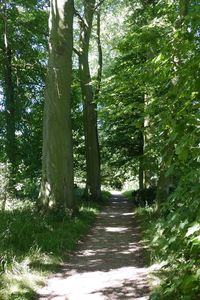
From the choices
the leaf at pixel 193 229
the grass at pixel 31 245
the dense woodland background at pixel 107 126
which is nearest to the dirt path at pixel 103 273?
the grass at pixel 31 245

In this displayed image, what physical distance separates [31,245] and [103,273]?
1631 millimetres

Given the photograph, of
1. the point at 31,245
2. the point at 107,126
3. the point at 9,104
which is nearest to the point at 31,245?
the point at 31,245

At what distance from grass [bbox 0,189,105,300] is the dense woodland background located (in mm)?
34

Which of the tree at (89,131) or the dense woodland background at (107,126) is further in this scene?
the tree at (89,131)

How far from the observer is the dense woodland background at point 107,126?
390cm

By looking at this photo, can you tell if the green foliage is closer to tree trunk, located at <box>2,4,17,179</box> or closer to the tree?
tree trunk, located at <box>2,4,17,179</box>

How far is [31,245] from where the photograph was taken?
805 centimetres

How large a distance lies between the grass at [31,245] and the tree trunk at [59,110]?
113 cm

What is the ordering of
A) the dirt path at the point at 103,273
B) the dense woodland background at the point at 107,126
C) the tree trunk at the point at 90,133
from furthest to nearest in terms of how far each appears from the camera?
the tree trunk at the point at 90,133 < the dirt path at the point at 103,273 < the dense woodland background at the point at 107,126

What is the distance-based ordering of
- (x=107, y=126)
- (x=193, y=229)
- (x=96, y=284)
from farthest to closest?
(x=107, y=126) → (x=96, y=284) → (x=193, y=229)

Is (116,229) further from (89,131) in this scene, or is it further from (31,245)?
(89,131)

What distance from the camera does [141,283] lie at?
6.54 meters

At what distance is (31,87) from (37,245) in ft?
48.5

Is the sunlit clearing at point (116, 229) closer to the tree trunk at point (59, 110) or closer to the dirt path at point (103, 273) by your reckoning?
the dirt path at point (103, 273)
